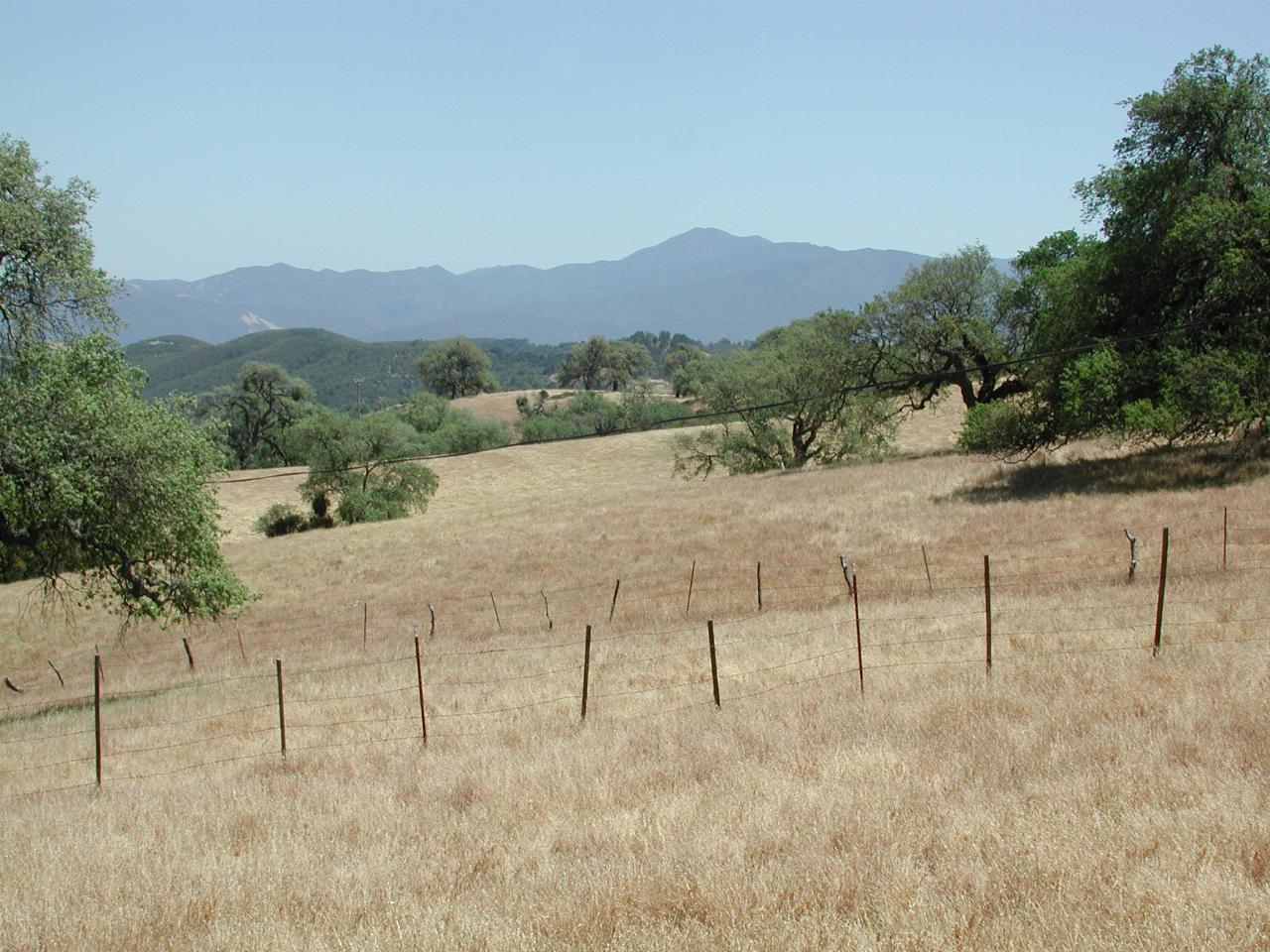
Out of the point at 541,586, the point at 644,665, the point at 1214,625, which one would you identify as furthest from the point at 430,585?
the point at 1214,625

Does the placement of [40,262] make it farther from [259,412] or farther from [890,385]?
[259,412]

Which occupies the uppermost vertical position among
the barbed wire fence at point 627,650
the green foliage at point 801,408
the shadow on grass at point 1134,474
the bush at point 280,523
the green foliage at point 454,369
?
the green foliage at point 454,369

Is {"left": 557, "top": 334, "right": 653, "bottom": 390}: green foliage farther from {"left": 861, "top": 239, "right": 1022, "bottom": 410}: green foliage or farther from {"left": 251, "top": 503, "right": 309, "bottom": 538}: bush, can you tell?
{"left": 861, "top": 239, "right": 1022, "bottom": 410}: green foliage

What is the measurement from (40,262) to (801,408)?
43.9 metres

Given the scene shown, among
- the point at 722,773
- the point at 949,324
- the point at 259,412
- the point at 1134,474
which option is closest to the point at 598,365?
the point at 259,412

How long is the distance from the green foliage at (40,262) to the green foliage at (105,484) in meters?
0.49

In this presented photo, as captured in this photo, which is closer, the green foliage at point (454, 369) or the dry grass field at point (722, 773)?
the dry grass field at point (722, 773)

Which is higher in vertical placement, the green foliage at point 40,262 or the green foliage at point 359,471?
the green foliage at point 40,262

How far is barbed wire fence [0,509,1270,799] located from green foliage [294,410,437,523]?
102 ft

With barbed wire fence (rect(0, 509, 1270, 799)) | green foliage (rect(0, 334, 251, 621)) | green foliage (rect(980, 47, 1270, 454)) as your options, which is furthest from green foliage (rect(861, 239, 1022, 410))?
green foliage (rect(0, 334, 251, 621))

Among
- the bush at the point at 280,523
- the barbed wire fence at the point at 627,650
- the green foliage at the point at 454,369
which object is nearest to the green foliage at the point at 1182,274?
the barbed wire fence at the point at 627,650

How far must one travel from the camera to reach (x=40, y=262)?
17219 millimetres

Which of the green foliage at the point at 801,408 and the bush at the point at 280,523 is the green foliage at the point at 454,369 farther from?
the green foliage at the point at 801,408

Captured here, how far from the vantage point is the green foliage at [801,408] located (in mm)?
53156
